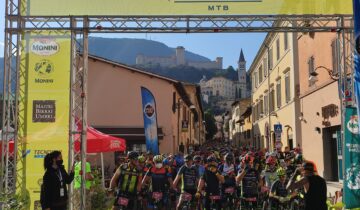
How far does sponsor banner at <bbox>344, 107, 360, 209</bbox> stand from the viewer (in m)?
11.0

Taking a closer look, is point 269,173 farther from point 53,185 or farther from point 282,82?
point 282,82

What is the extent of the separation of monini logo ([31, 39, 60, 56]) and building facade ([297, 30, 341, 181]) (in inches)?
447

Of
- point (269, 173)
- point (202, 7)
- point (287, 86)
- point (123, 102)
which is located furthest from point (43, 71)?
point (287, 86)

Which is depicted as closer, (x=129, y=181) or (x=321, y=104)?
(x=129, y=181)

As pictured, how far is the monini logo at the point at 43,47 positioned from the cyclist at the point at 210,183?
485 centimetres

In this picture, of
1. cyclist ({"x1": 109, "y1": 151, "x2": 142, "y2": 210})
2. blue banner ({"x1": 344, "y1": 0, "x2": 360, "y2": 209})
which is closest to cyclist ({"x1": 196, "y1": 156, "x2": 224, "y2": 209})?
cyclist ({"x1": 109, "y1": 151, "x2": 142, "y2": 210})

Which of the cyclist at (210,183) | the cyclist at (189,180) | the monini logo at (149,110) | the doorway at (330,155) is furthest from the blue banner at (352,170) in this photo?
the monini logo at (149,110)

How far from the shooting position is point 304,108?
A: 1013 inches

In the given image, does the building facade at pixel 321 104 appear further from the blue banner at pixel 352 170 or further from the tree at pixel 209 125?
the tree at pixel 209 125

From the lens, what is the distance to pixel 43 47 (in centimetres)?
1128

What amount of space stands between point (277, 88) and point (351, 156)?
79.7ft

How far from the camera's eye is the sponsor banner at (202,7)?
11.3 metres

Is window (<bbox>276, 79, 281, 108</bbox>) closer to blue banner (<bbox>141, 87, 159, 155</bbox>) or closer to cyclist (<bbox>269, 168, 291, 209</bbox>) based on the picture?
blue banner (<bbox>141, 87, 159, 155</bbox>)

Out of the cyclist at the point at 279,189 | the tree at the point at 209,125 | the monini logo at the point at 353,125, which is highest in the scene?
the tree at the point at 209,125
